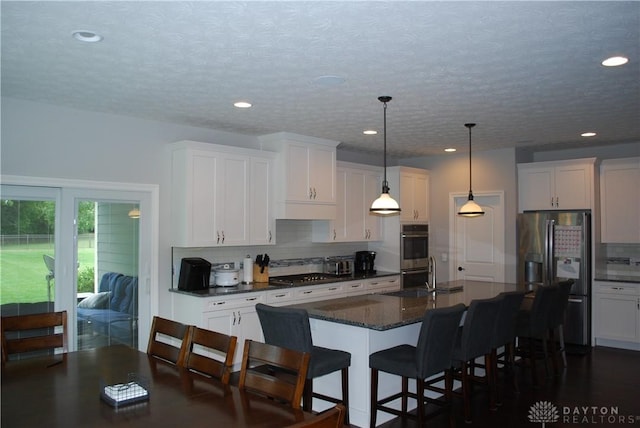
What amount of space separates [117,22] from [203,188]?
2700 millimetres

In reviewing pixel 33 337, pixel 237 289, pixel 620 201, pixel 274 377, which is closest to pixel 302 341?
pixel 274 377

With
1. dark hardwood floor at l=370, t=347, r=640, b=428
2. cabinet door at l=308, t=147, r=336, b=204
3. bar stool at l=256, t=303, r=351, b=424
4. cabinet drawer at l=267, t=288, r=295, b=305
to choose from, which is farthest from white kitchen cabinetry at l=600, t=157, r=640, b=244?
bar stool at l=256, t=303, r=351, b=424

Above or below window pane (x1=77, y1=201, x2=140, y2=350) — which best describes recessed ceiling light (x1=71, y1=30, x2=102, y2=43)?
above

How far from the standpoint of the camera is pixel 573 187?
6656 millimetres

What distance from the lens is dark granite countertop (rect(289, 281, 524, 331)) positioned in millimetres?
3662

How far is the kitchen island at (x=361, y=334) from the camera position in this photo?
12.3 ft

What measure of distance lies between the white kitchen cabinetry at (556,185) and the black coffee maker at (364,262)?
2217 mm

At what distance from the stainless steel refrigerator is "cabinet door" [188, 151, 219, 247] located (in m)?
3.93

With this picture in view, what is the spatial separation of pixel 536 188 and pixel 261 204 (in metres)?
3.81

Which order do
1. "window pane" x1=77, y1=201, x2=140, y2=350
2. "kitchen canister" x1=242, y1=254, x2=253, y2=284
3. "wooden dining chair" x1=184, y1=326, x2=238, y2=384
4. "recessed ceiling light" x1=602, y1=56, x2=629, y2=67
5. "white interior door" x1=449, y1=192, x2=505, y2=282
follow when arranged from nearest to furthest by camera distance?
"wooden dining chair" x1=184, y1=326, x2=238, y2=384 < "recessed ceiling light" x1=602, y1=56, x2=629, y2=67 < "window pane" x1=77, y1=201, x2=140, y2=350 < "kitchen canister" x1=242, y1=254, x2=253, y2=284 < "white interior door" x1=449, y1=192, x2=505, y2=282

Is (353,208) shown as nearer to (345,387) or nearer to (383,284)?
(383,284)

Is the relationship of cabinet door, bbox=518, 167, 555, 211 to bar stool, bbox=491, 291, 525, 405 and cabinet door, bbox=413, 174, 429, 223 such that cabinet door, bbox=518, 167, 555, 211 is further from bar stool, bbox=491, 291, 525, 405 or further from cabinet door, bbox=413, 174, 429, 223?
bar stool, bbox=491, 291, 525, 405

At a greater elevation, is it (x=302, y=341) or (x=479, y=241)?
(x=479, y=241)

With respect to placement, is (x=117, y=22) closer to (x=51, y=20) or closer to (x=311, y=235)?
(x=51, y=20)
